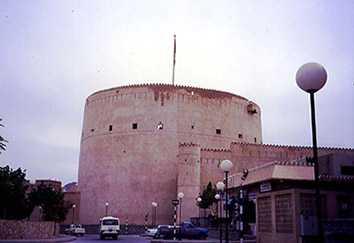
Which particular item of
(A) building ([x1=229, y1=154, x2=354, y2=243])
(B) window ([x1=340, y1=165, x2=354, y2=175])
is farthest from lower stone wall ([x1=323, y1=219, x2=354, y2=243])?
(B) window ([x1=340, y1=165, x2=354, y2=175])

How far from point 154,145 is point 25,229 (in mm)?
20378

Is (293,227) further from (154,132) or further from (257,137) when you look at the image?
(257,137)

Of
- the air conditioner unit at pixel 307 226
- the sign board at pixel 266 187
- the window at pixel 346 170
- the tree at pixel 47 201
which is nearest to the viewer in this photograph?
the air conditioner unit at pixel 307 226

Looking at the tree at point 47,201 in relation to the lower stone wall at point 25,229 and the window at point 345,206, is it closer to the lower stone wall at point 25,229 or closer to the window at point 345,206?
the lower stone wall at point 25,229

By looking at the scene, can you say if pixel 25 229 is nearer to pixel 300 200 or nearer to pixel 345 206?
pixel 300 200

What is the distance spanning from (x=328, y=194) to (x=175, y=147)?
27260 mm

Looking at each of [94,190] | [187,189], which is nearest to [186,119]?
[187,189]

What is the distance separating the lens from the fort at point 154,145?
126ft

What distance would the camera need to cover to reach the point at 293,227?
1175cm

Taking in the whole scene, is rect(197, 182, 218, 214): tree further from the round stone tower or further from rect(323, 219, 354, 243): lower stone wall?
rect(323, 219, 354, 243): lower stone wall

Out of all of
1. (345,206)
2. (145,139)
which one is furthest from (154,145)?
(345,206)

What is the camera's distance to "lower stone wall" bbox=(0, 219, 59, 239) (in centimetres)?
1927

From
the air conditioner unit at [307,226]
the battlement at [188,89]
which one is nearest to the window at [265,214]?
the air conditioner unit at [307,226]

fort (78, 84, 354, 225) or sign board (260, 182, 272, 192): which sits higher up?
fort (78, 84, 354, 225)
